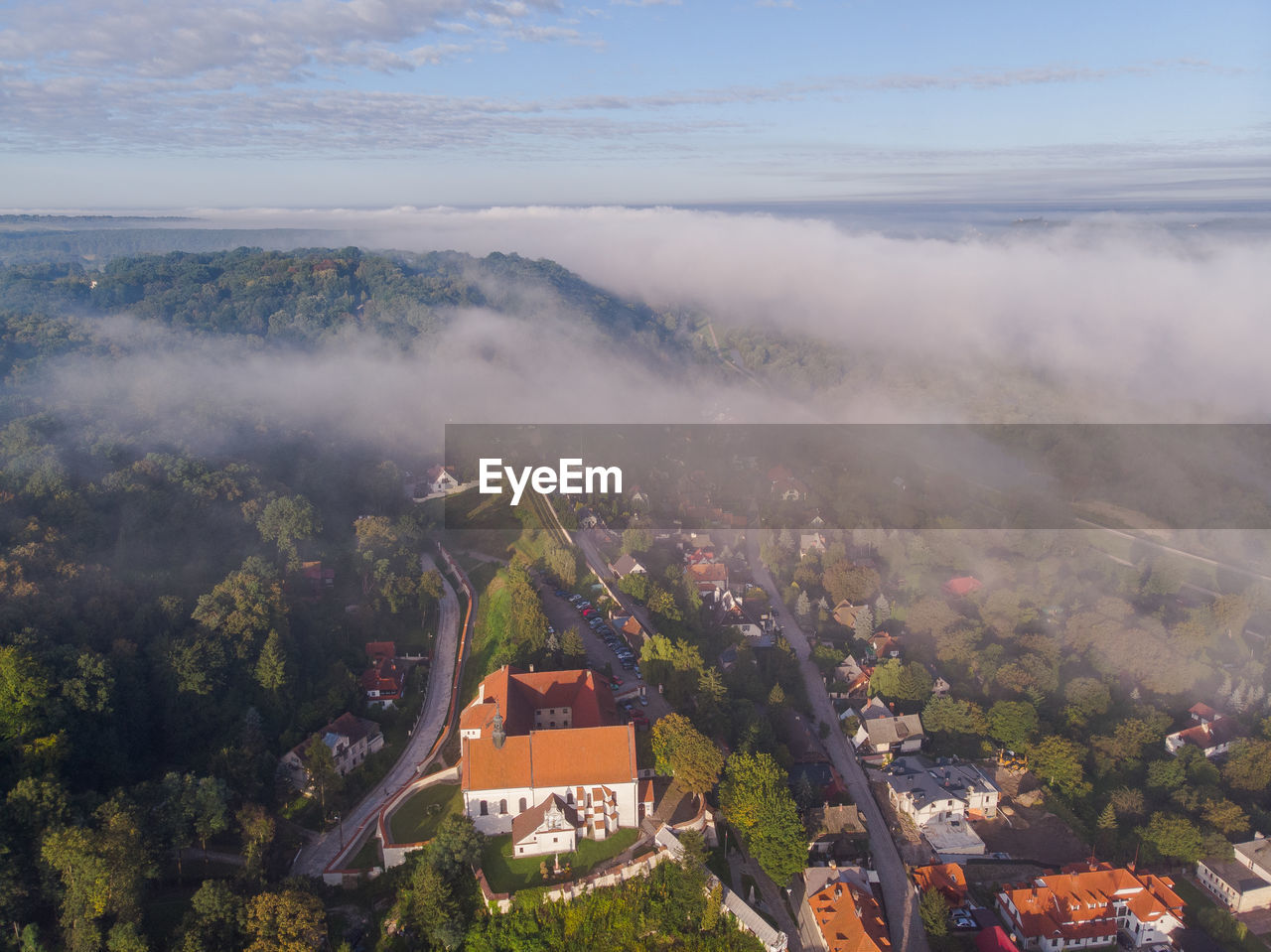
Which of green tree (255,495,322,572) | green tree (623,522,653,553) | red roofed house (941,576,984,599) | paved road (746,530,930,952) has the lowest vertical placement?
paved road (746,530,930,952)

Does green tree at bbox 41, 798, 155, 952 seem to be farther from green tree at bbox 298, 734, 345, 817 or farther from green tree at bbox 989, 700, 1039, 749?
green tree at bbox 989, 700, 1039, 749

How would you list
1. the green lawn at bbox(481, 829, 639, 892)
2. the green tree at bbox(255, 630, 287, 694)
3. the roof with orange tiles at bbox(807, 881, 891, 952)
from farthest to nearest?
the green tree at bbox(255, 630, 287, 694) < the green lawn at bbox(481, 829, 639, 892) < the roof with orange tiles at bbox(807, 881, 891, 952)

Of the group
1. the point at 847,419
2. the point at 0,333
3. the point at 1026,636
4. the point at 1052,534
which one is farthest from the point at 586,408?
the point at 0,333

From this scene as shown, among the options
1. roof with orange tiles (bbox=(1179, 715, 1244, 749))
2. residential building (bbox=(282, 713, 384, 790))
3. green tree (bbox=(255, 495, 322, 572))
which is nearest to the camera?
residential building (bbox=(282, 713, 384, 790))

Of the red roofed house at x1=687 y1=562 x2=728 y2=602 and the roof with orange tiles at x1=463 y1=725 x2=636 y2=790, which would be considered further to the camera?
the red roofed house at x1=687 y1=562 x2=728 y2=602

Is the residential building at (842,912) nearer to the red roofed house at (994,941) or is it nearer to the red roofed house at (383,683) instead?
the red roofed house at (994,941)

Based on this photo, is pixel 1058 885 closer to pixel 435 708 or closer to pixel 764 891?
pixel 764 891

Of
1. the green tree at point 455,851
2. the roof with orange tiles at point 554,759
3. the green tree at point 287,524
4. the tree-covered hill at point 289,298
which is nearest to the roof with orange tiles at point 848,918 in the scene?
the roof with orange tiles at point 554,759

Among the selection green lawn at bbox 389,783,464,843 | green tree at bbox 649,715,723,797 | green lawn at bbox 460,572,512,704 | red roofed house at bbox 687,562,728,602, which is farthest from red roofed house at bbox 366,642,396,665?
red roofed house at bbox 687,562,728,602
